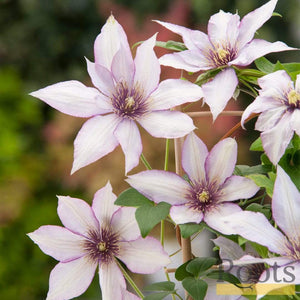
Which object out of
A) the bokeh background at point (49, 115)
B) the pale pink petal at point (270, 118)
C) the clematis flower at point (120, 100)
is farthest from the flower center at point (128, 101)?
the bokeh background at point (49, 115)

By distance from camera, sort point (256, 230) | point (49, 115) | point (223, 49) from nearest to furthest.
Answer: point (256, 230)
point (223, 49)
point (49, 115)

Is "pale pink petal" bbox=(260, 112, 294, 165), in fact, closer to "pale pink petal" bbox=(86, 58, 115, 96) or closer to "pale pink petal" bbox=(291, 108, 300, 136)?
"pale pink petal" bbox=(291, 108, 300, 136)

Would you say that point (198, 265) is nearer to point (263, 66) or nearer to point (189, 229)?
point (189, 229)

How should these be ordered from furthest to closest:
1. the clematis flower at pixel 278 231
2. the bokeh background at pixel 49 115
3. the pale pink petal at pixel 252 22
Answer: the bokeh background at pixel 49 115 < the pale pink petal at pixel 252 22 < the clematis flower at pixel 278 231

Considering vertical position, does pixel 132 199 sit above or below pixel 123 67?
below

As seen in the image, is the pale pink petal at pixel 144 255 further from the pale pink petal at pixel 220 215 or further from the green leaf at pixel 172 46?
the green leaf at pixel 172 46

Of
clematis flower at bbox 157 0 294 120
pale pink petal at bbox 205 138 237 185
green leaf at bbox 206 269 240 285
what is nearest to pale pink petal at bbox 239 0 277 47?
clematis flower at bbox 157 0 294 120

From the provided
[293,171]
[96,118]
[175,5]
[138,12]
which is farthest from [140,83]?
[138,12]

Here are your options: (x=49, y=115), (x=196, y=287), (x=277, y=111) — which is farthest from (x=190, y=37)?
(x=49, y=115)
